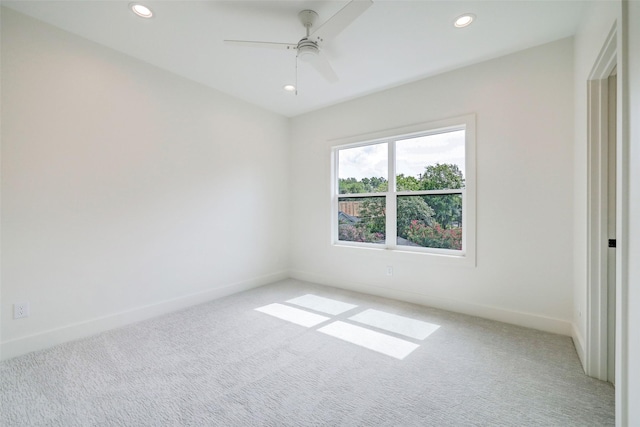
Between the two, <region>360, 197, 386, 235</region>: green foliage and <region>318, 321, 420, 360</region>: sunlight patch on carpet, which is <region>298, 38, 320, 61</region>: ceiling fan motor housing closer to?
<region>360, 197, 386, 235</region>: green foliage

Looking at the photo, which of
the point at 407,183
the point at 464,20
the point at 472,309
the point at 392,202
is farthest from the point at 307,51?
the point at 472,309

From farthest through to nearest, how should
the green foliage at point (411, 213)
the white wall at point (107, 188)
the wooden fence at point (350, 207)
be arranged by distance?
the wooden fence at point (350, 207) < the green foliage at point (411, 213) < the white wall at point (107, 188)

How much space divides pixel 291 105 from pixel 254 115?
0.58 metres

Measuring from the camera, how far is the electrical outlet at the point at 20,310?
2.22 metres

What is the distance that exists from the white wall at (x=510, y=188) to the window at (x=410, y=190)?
5.8 inches

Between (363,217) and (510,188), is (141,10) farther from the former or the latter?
(510,188)

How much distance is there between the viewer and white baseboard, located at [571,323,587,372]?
203 centimetres

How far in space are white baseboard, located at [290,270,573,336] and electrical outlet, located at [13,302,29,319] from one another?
3200mm

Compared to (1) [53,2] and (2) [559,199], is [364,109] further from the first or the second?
(1) [53,2]

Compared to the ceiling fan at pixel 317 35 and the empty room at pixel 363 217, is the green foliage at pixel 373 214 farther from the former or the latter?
the ceiling fan at pixel 317 35

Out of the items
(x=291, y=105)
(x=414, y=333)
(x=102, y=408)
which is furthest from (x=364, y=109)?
(x=102, y=408)

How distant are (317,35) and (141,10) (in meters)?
1.43

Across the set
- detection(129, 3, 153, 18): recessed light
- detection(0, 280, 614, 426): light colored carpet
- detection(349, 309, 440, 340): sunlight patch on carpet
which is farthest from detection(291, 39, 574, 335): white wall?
detection(129, 3, 153, 18): recessed light

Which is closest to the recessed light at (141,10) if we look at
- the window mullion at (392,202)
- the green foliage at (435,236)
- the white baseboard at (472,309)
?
the window mullion at (392,202)
